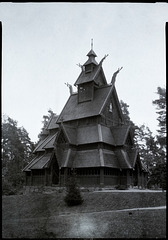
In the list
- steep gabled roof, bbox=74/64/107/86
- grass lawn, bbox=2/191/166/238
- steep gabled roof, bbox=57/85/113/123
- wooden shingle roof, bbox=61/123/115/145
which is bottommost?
grass lawn, bbox=2/191/166/238

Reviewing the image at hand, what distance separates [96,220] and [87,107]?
24055mm

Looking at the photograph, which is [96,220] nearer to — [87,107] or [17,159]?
[87,107]

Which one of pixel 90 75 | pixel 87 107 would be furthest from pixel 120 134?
pixel 90 75

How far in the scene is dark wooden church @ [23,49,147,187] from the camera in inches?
1249

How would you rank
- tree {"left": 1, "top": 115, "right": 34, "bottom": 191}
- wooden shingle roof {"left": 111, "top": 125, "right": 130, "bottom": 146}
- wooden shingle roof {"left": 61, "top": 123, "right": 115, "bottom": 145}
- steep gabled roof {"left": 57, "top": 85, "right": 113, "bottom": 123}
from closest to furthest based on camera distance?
1. wooden shingle roof {"left": 61, "top": 123, "right": 115, "bottom": 145}
2. wooden shingle roof {"left": 111, "top": 125, "right": 130, "bottom": 146}
3. steep gabled roof {"left": 57, "top": 85, "right": 113, "bottom": 123}
4. tree {"left": 1, "top": 115, "right": 34, "bottom": 191}

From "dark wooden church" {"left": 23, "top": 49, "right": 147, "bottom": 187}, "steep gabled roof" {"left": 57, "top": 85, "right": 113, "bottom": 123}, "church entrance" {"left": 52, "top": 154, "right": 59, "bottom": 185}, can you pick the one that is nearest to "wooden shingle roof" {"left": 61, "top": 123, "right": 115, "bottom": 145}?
"dark wooden church" {"left": 23, "top": 49, "right": 147, "bottom": 187}

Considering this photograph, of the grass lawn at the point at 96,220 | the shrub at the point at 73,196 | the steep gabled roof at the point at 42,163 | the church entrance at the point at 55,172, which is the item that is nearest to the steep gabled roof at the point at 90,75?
the steep gabled roof at the point at 42,163

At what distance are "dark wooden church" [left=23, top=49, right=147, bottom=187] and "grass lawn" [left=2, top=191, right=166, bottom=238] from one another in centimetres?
728

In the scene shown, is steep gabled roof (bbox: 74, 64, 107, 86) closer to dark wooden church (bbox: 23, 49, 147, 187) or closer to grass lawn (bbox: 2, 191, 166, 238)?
dark wooden church (bbox: 23, 49, 147, 187)

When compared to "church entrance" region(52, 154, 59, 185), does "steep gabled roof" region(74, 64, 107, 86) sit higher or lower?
higher

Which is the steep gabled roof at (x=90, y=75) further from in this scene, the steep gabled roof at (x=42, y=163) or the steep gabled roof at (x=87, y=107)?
the steep gabled roof at (x=42, y=163)

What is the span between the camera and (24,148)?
54281mm

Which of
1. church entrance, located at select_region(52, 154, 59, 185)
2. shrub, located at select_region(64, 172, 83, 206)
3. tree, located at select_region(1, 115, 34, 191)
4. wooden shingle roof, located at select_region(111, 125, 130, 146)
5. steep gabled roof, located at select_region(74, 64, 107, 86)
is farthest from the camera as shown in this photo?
tree, located at select_region(1, 115, 34, 191)

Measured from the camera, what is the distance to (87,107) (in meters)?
37.9
